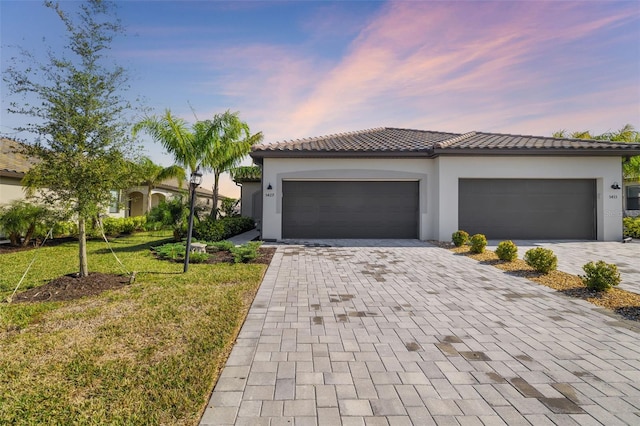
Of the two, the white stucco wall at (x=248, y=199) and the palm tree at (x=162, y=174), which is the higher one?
the palm tree at (x=162, y=174)

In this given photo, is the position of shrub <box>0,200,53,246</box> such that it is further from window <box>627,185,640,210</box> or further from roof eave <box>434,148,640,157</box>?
window <box>627,185,640,210</box>

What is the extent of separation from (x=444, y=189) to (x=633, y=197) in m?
21.2

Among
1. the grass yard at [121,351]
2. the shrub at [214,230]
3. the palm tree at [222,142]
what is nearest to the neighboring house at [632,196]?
the palm tree at [222,142]

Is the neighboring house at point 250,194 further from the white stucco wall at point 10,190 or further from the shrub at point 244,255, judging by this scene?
the shrub at point 244,255

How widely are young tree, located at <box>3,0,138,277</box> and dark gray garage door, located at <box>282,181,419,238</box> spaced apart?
278 inches

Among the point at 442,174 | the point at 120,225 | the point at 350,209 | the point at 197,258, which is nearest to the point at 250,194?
the point at 120,225

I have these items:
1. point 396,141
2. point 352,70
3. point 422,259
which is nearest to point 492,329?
point 422,259

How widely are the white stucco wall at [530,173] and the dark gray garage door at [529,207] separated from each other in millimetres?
315

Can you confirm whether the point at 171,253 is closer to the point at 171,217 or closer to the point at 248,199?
the point at 171,217

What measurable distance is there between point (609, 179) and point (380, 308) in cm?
1303

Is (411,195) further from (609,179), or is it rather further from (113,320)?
(113,320)

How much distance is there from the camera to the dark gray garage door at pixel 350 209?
40.0 feet

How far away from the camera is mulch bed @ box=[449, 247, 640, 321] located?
458 cm

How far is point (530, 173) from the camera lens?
11500mm
